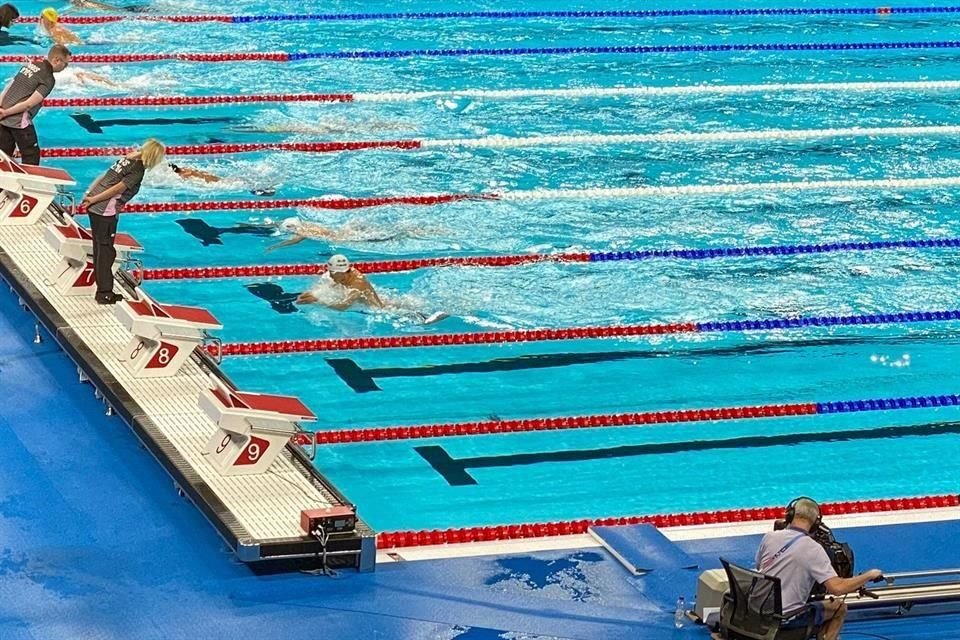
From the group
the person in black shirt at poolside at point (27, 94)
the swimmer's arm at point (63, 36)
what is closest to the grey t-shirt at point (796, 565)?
the person in black shirt at poolside at point (27, 94)

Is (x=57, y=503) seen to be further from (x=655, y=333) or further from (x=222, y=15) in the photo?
(x=222, y=15)

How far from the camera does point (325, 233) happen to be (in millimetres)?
10789

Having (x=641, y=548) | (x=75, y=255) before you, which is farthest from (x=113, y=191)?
(x=641, y=548)

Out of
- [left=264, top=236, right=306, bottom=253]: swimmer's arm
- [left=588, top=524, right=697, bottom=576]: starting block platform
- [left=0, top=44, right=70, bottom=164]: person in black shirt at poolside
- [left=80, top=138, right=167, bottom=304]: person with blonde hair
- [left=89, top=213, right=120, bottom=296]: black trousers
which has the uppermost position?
[left=264, top=236, right=306, bottom=253]: swimmer's arm

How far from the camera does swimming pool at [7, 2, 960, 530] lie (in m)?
8.03

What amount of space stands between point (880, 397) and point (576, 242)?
2.58m

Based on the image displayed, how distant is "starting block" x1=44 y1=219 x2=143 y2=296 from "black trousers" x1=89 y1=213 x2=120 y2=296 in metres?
0.09

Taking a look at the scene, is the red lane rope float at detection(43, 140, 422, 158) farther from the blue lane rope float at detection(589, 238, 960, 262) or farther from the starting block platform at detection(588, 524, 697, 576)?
the starting block platform at detection(588, 524, 697, 576)

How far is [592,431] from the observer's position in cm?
832

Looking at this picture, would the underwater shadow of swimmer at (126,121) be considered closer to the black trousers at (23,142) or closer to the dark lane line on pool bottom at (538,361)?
the black trousers at (23,142)

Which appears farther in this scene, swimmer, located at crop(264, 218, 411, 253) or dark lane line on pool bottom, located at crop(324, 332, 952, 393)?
swimmer, located at crop(264, 218, 411, 253)

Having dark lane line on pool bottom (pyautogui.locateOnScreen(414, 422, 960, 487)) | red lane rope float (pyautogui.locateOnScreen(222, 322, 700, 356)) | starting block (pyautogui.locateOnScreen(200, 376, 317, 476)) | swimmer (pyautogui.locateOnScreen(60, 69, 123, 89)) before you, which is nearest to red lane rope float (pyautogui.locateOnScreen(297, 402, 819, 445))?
dark lane line on pool bottom (pyautogui.locateOnScreen(414, 422, 960, 487))

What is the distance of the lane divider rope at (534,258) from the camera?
1012 cm

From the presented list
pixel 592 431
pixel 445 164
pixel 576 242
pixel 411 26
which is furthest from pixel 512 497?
pixel 411 26
